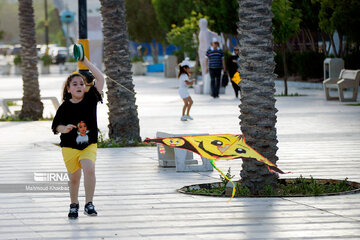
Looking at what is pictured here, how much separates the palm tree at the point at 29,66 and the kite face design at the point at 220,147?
433 inches

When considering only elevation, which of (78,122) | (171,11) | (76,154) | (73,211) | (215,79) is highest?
(171,11)

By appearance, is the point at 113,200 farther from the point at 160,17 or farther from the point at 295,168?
the point at 160,17

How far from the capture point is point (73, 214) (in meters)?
7.39

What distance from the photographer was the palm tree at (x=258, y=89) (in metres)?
8.55

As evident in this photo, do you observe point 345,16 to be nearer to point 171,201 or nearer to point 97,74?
point 171,201

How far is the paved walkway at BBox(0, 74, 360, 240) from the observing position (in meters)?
6.73

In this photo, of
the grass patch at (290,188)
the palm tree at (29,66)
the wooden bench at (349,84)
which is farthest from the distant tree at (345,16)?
the grass patch at (290,188)

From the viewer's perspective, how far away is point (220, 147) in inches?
332

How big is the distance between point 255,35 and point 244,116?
89cm

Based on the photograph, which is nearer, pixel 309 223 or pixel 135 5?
pixel 309 223

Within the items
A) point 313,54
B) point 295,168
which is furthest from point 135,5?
point 295,168

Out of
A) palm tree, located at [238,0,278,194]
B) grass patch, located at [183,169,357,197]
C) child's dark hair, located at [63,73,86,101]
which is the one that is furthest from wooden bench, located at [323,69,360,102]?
child's dark hair, located at [63,73,86,101]

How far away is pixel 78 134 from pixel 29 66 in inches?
498

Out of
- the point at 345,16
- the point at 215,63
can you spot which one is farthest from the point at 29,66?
the point at 345,16
